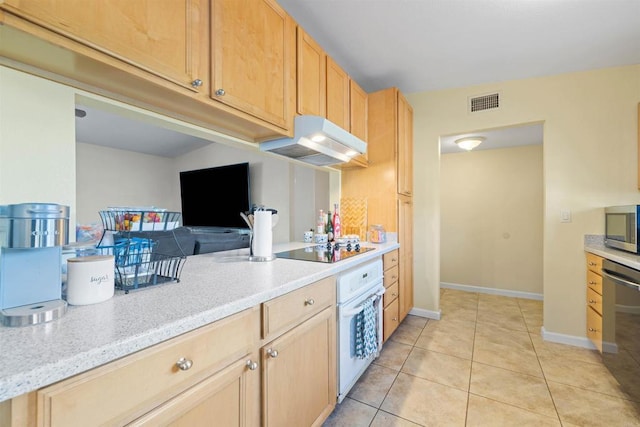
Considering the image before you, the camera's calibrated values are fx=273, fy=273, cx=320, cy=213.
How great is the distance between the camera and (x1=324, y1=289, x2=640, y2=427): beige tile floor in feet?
5.06

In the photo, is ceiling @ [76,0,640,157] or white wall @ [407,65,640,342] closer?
ceiling @ [76,0,640,157]

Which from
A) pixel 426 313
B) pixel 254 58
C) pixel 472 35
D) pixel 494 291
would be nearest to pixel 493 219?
pixel 494 291

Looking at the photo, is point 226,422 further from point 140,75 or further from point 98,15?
point 98,15

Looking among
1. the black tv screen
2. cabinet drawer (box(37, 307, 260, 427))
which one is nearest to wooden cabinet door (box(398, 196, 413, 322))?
the black tv screen

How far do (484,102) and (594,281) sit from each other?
1.87 m

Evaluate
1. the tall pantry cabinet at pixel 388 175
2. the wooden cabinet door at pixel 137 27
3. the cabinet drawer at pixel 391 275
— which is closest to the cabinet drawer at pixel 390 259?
the cabinet drawer at pixel 391 275

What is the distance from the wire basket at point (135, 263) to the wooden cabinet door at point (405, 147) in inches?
86.7

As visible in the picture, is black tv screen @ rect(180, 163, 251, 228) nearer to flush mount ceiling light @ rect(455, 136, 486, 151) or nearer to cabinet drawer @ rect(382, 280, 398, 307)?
cabinet drawer @ rect(382, 280, 398, 307)

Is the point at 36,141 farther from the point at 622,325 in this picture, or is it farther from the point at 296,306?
the point at 622,325

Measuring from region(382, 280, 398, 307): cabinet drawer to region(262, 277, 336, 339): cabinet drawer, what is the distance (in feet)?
3.01

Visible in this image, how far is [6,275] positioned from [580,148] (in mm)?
3645

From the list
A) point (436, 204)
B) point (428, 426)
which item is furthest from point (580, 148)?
point (428, 426)

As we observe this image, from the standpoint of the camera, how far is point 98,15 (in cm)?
83

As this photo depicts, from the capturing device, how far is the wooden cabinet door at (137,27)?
2.46 feet
